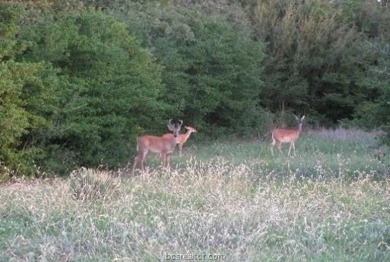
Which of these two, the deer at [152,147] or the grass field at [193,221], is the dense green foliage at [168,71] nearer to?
the deer at [152,147]

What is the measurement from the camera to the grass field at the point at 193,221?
7.66 m

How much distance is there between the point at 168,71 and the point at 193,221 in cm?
1881

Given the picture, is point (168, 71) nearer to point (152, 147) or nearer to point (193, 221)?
point (152, 147)

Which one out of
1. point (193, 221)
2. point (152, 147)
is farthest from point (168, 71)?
point (193, 221)

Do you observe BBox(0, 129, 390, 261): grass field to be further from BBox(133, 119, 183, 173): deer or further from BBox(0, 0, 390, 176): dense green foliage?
BBox(133, 119, 183, 173): deer

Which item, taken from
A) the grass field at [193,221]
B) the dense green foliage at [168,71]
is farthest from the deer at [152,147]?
the grass field at [193,221]

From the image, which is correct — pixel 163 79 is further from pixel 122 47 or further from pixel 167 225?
pixel 167 225

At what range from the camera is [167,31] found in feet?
92.6

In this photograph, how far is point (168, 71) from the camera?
27188mm

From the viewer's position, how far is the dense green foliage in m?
17.0

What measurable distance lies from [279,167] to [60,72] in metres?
5.74

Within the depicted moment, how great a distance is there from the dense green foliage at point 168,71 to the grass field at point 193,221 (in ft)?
16.2

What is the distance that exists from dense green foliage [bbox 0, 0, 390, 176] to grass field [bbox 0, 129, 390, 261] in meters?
4.93

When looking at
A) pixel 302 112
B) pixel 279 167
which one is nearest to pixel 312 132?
pixel 302 112
